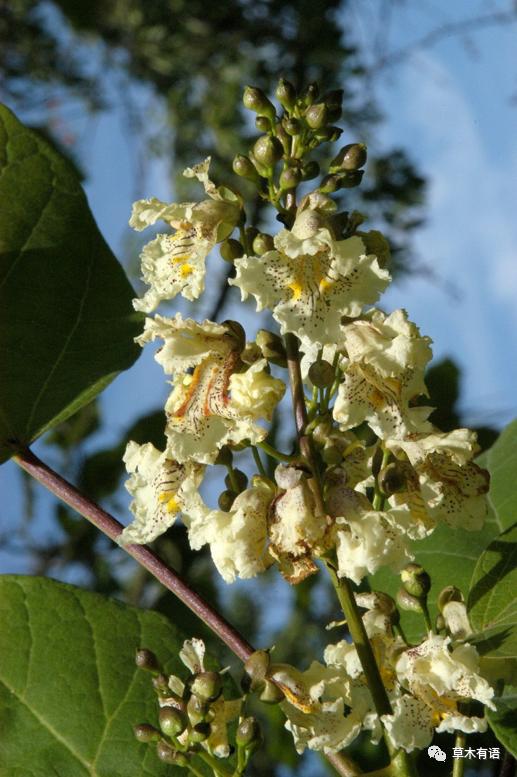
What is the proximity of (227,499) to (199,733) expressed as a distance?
0.92 feet

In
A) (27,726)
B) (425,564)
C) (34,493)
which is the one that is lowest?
(27,726)

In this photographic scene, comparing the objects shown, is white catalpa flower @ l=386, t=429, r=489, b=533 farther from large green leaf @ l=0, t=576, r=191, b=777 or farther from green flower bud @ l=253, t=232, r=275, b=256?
large green leaf @ l=0, t=576, r=191, b=777

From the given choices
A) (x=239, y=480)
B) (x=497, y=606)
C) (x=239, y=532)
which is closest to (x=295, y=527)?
(x=239, y=532)

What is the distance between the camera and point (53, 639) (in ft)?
4.78

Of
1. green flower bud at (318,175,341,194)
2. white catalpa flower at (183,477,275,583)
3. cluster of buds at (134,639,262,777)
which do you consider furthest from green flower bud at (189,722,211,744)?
green flower bud at (318,175,341,194)

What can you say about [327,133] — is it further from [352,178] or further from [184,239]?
[184,239]

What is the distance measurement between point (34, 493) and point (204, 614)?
3204 mm

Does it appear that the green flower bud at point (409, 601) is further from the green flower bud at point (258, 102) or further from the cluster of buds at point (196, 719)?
the green flower bud at point (258, 102)

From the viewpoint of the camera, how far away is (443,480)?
1236mm

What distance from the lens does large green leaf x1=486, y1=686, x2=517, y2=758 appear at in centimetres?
124

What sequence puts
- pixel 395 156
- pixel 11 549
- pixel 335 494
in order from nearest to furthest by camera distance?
pixel 335 494 → pixel 11 549 → pixel 395 156

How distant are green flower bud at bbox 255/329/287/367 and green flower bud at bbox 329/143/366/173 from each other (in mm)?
221

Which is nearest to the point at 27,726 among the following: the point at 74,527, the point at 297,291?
the point at 297,291

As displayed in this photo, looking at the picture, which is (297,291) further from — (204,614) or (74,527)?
(74,527)
